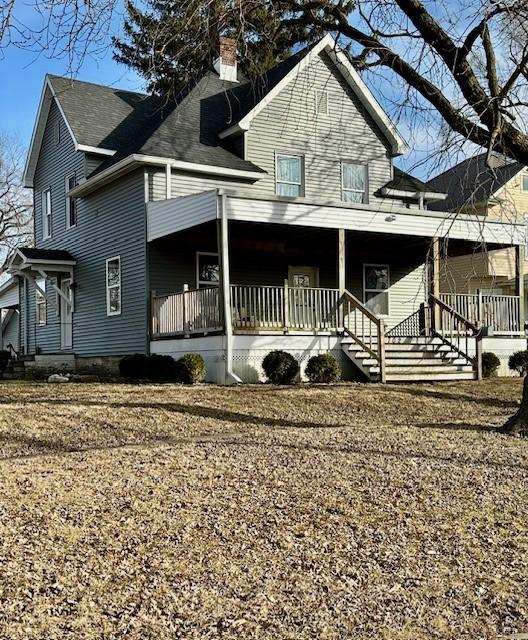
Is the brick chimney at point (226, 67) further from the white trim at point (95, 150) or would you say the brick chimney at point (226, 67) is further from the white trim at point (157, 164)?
the white trim at point (157, 164)

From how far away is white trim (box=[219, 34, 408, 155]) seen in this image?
19375mm

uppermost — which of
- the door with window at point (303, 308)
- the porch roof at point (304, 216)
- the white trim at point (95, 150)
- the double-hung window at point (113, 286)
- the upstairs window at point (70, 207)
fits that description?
the white trim at point (95, 150)

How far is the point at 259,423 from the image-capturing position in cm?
1042

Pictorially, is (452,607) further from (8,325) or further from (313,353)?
(8,325)

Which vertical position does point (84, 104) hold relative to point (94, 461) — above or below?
above

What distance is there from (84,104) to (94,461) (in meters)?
17.3

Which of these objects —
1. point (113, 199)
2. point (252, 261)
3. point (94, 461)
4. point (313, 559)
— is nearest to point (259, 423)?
point (94, 461)

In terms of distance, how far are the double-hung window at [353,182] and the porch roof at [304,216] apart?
3649mm

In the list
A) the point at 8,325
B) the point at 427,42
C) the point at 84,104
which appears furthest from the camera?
the point at 8,325

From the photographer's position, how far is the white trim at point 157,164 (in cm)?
1766

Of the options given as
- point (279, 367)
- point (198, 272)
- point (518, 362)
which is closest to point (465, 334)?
point (518, 362)

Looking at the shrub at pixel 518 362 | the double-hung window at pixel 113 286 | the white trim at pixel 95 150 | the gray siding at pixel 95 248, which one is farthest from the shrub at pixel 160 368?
the shrub at pixel 518 362

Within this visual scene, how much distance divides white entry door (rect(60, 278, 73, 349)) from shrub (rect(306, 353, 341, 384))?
962 cm

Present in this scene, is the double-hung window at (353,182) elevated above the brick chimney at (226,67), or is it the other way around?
the brick chimney at (226,67)
